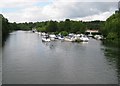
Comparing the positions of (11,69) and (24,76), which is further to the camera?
(11,69)

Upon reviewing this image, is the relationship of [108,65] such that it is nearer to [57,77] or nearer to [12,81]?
[57,77]

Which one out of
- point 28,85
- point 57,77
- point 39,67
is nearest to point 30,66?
point 39,67

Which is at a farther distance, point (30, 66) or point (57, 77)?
point (30, 66)

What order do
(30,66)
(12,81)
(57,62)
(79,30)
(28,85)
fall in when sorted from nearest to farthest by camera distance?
1. (28,85)
2. (12,81)
3. (30,66)
4. (57,62)
5. (79,30)

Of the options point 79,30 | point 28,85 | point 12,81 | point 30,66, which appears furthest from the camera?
point 79,30

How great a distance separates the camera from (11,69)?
32.6 m

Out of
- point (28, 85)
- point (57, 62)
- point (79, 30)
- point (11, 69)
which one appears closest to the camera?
point (28, 85)

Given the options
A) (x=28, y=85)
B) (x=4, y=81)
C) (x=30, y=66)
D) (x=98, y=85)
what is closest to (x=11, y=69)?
(x=30, y=66)

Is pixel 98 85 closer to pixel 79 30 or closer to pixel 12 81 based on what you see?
pixel 12 81

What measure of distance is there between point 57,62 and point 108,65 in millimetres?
6052

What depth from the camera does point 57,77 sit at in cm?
2867

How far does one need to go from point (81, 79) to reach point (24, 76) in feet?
16.6

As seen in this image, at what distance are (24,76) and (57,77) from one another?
291cm

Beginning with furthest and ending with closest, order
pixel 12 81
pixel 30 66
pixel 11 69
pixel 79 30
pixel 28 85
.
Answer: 1. pixel 79 30
2. pixel 30 66
3. pixel 11 69
4. pixel 12 81
5. pixel 28 85
